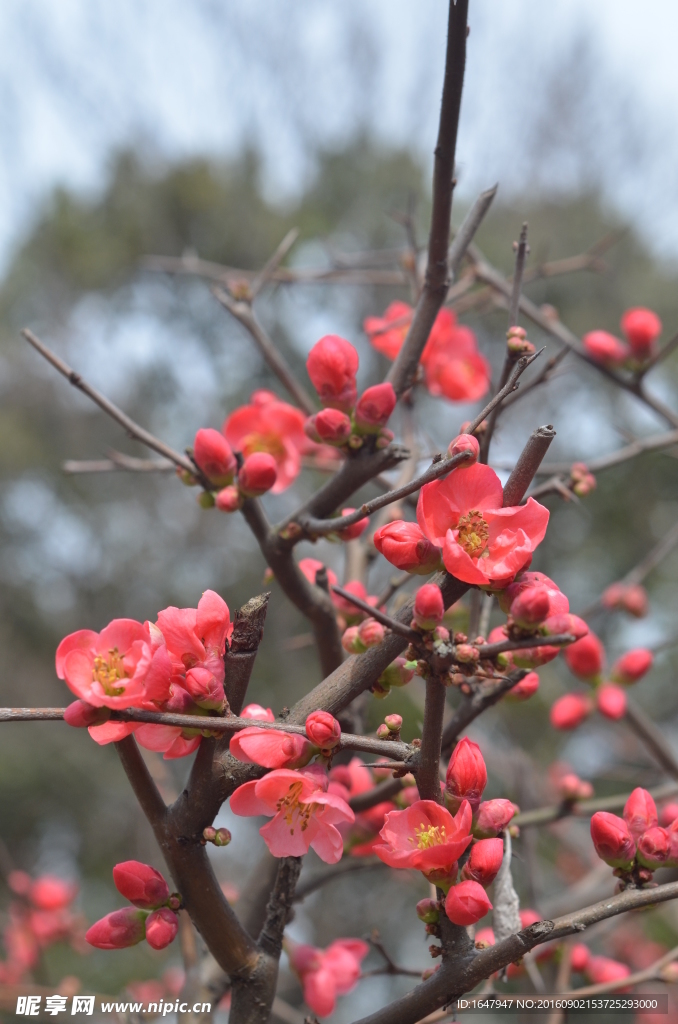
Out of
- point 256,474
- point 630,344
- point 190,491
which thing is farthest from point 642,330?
point 190,491

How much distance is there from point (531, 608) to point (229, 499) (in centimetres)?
43

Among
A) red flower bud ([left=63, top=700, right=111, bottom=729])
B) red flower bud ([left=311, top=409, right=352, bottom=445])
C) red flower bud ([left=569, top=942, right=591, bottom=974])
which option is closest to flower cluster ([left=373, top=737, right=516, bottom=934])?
red flower bud ([left=63, top=700, right=111, bottom=729])

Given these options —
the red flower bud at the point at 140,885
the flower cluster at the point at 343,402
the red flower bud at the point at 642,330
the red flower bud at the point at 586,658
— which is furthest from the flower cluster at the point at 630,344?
the red flower bud at the point at 140,885

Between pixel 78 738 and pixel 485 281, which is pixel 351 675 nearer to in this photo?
pixel 485 281

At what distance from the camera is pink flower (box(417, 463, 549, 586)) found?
0.56m

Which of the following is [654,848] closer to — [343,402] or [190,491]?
[343,402]

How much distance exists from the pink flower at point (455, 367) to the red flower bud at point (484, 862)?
85 cm

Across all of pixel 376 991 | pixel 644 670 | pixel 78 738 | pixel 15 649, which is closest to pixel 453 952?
pixel 644 670

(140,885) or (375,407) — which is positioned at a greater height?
(375,407)

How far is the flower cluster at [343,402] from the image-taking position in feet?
2.64

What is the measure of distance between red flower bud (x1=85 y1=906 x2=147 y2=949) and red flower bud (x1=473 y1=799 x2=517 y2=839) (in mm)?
294

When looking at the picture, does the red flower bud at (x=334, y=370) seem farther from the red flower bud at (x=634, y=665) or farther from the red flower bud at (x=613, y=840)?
the red flower bud at (x=634, y=665)

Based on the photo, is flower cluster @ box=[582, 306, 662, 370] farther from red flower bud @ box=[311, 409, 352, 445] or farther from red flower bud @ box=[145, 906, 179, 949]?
red flower bud @ box=[145, 906, 179, 949]

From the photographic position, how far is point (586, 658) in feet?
4.42
